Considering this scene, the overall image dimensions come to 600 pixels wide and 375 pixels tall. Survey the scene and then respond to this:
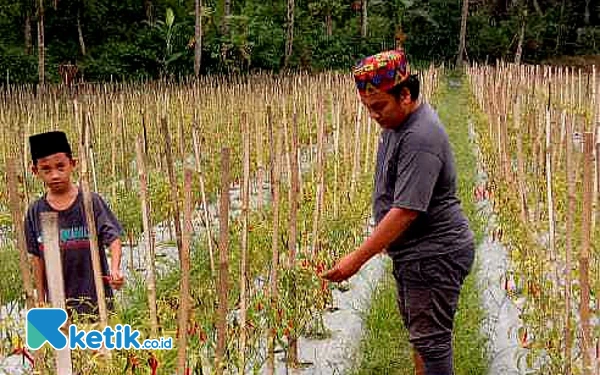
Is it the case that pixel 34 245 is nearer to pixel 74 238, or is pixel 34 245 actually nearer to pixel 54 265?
pixel 74 238

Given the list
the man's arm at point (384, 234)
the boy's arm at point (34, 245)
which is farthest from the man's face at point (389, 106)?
the boy's arm at point (34, 245)

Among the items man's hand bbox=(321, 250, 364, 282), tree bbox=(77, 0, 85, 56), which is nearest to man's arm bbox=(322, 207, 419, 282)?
man's hand bbox=(321, 250, 364, 282)

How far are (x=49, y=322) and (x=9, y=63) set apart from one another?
17.4 m

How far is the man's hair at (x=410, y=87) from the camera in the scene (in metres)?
2.14

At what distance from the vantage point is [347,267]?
221cm

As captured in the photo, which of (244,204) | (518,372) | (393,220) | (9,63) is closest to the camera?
(393,220)

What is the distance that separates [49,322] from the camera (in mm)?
1736

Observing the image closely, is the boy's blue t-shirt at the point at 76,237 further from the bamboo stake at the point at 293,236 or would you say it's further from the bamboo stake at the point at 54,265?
the bamboo stake at the point at 54,265

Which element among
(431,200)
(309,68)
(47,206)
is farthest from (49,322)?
(309,68)

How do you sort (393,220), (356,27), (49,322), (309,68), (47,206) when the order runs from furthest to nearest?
(356,27)
(309,68)
(47,206)
(393,220)
(49,322)

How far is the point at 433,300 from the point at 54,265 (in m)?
1.24

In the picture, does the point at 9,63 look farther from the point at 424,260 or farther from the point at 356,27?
the point at 424,260

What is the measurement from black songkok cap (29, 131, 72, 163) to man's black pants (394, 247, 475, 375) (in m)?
1.16

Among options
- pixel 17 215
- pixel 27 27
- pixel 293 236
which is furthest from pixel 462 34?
pixel 17 215
